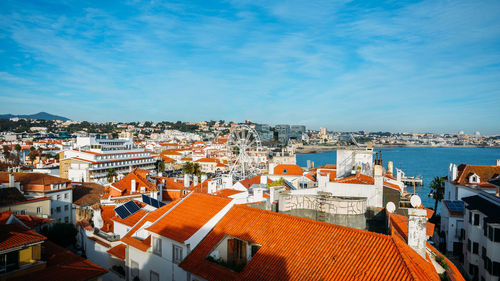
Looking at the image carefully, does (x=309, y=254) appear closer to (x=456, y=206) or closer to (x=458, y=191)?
(x=456, y=206)

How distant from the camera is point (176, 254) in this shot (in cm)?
1191

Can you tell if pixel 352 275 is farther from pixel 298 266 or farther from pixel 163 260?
pixel 163 260

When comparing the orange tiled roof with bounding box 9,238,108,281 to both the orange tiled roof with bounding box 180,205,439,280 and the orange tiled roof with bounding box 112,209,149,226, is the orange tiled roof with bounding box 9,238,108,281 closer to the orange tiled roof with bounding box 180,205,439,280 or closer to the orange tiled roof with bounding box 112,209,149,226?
the orange tiled roof with bounding box 180,205,439,280

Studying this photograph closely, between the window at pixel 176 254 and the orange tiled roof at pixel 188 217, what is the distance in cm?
39

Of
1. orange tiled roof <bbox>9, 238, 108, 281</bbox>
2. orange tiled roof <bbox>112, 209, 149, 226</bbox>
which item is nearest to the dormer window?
orange tiled roof <bbox>112, 209, 149, 226</bbox>

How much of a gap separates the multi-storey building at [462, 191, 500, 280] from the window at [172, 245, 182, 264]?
1706 cm

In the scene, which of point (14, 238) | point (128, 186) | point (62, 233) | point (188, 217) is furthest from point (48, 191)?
point (188, 217)

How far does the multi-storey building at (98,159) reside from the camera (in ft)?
213

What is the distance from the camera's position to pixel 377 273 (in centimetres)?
791

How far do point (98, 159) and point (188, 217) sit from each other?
208 feet

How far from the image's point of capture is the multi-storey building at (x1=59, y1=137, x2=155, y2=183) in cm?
6488

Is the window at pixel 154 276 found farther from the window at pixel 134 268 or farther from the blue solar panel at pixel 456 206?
the blue solar panel at pixel 456 206

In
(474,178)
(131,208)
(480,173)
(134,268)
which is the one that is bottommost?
(134,268)

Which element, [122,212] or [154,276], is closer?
[154,276]
